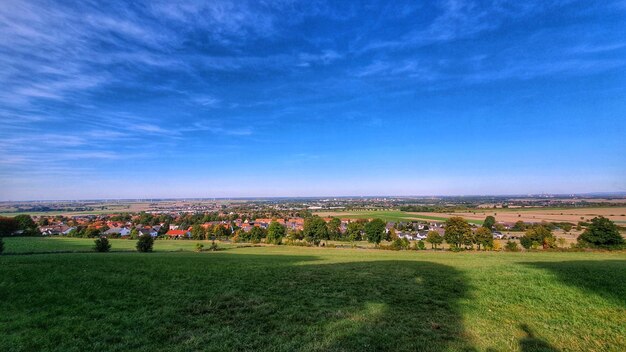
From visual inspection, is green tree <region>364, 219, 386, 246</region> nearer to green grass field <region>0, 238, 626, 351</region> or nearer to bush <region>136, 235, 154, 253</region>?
bush <region>136, 235, 154, 253</region>

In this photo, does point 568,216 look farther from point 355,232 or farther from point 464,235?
point 355,232

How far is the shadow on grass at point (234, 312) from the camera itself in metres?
6.00

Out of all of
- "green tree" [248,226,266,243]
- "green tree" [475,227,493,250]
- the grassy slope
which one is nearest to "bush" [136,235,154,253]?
the grassy slope

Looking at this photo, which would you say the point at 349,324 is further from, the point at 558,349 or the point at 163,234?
the point at 163,234

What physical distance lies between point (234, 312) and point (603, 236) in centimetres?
5066

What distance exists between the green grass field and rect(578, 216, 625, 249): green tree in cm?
3599

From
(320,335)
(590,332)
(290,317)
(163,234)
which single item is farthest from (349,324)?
(163,234)

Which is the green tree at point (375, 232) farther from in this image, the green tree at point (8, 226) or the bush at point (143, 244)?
the green tree at point (8, 226)

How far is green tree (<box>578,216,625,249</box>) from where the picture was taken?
37166 mm

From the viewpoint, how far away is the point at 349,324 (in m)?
6.97

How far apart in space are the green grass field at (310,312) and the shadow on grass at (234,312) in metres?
0.04

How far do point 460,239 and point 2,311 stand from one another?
54.5 meters

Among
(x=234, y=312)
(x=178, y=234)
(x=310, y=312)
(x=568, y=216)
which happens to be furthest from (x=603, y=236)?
(x=178, y=234)

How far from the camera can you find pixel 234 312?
8039 millimetres
